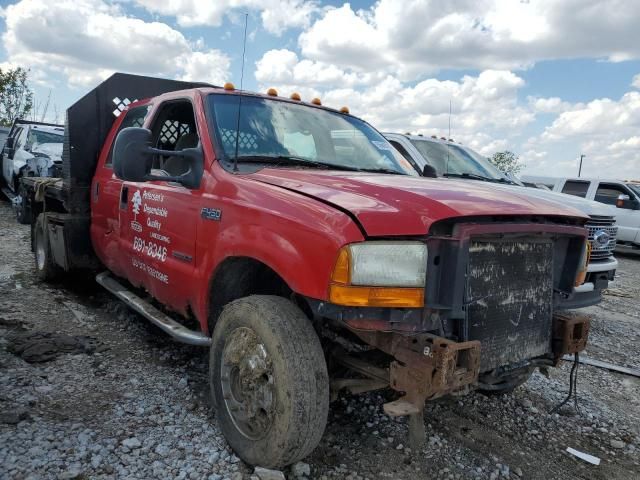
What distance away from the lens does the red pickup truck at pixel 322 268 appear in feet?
7.31

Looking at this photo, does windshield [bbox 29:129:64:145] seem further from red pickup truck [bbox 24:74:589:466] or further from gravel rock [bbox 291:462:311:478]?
gravel rock [bbox 291:462:311:478]

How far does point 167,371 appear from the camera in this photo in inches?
147

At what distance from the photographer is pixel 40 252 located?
5.90 meters

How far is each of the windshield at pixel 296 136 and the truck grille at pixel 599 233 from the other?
9.44ft

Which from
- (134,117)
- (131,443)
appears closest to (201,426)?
(131,443)

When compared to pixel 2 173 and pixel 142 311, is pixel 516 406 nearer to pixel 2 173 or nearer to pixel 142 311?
pixel 142 311

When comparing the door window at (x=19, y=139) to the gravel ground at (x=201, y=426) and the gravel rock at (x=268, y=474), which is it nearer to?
the gravel ground at (x=201, y=426)

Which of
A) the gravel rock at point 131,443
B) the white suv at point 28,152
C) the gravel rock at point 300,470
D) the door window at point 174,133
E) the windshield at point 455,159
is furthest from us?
the white suv at point 28,152

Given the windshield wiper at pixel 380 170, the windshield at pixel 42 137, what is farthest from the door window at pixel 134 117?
the windshield at pixel 42 137

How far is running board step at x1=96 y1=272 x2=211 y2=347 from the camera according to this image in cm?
312

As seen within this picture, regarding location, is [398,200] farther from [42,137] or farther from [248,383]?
[42,137]

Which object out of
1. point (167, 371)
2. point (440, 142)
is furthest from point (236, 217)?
point (440, 142)

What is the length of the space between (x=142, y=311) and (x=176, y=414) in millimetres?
895

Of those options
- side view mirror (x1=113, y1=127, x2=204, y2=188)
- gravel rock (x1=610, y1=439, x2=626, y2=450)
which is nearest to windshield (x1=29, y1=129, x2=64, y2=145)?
side view mirror (x1=113, y1=127, x2=204, y2=188)
